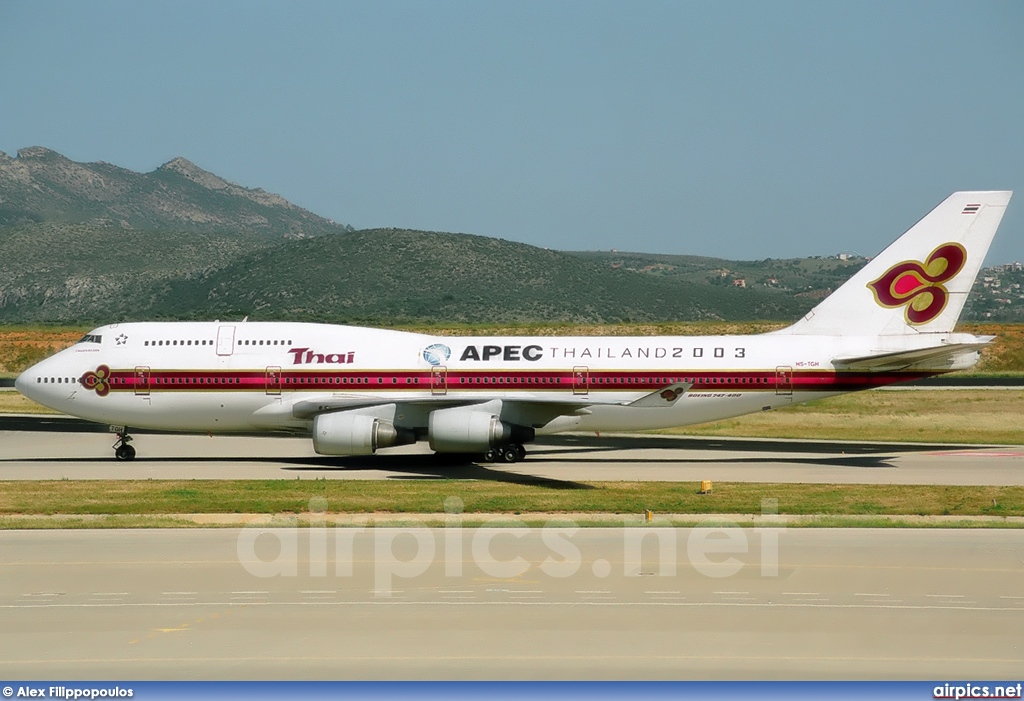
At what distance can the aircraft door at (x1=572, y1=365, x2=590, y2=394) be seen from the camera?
125 ft

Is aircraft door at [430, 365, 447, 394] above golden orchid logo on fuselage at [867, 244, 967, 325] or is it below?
below

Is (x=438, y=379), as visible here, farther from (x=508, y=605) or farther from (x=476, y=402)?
(x=508, y=605)

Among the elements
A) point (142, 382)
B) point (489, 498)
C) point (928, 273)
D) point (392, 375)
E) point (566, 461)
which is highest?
point (928, 273)

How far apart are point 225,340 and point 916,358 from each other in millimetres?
21968

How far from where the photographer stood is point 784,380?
38062 mm

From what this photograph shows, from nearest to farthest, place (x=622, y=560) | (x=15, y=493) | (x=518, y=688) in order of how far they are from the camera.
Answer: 1. (x=518, y=688)
2. (x=622, y=560)
3. (x=15, y=493)

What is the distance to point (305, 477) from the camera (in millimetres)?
33500

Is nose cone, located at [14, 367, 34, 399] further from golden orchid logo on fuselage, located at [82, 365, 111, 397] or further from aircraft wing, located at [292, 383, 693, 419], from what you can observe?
aircraft wing, located at [292, 383, 693, 419]

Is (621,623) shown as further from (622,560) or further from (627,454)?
(627,454)

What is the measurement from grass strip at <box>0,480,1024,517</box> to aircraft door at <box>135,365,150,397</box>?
6.56 meters

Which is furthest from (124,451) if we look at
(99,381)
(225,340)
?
(225,340)

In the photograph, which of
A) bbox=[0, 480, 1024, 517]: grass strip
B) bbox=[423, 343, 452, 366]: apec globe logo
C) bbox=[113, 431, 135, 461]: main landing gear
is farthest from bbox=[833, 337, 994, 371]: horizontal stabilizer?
bbox=[113, 431, 135, 461]: main landing gear

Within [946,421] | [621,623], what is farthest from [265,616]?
[946,421]

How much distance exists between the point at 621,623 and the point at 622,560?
4.41 m
